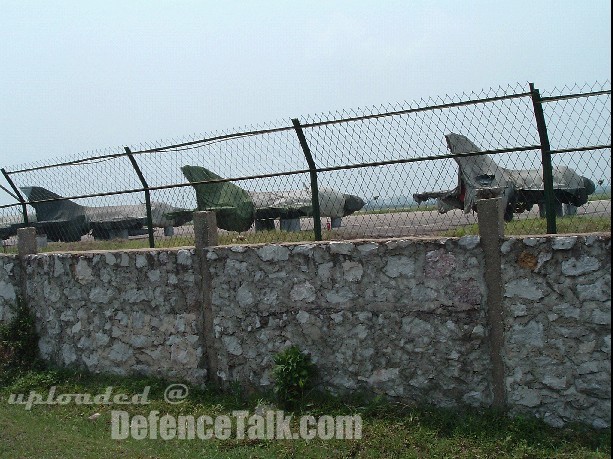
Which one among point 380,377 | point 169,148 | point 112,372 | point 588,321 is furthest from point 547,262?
point 112,372

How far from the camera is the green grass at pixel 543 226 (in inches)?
222

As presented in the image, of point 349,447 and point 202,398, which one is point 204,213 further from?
point 349,447

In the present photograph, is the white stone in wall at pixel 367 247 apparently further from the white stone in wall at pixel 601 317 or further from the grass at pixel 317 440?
the white stone in wall at pixel 601 317

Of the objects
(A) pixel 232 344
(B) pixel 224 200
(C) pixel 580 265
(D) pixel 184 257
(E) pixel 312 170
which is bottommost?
(A) pixel 232 344

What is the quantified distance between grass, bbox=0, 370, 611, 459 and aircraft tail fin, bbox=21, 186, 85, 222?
132 inches

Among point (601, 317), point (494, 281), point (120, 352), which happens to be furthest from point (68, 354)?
point (601, 317)

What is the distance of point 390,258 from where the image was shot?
6301 mm

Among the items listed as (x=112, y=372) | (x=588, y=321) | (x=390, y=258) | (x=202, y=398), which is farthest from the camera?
(x=112, y=372)

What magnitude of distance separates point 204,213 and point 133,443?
8.30 ft

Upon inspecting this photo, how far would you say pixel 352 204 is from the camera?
23.1ft

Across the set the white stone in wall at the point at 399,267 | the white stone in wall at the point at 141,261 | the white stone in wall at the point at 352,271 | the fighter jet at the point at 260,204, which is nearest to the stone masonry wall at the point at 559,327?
the white stone in wall at the point at 399,267

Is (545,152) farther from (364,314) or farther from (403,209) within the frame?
(364,314)

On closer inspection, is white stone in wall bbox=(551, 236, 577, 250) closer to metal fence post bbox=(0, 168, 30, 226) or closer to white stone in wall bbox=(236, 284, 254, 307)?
white stone in wall bbox=(236, 284, 254, 307)

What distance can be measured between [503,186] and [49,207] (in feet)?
23.3
